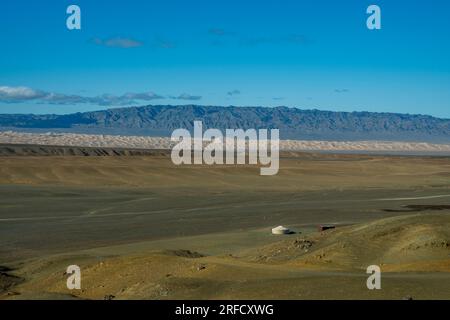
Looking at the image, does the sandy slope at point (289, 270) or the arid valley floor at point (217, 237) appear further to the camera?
the arid valley floor at point (217, 237)

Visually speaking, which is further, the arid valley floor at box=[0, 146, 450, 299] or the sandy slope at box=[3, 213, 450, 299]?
the arid valley floor at box=[0, 146, 450, 299]

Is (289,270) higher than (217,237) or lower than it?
higher

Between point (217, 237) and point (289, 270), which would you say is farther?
point (217, 237)
